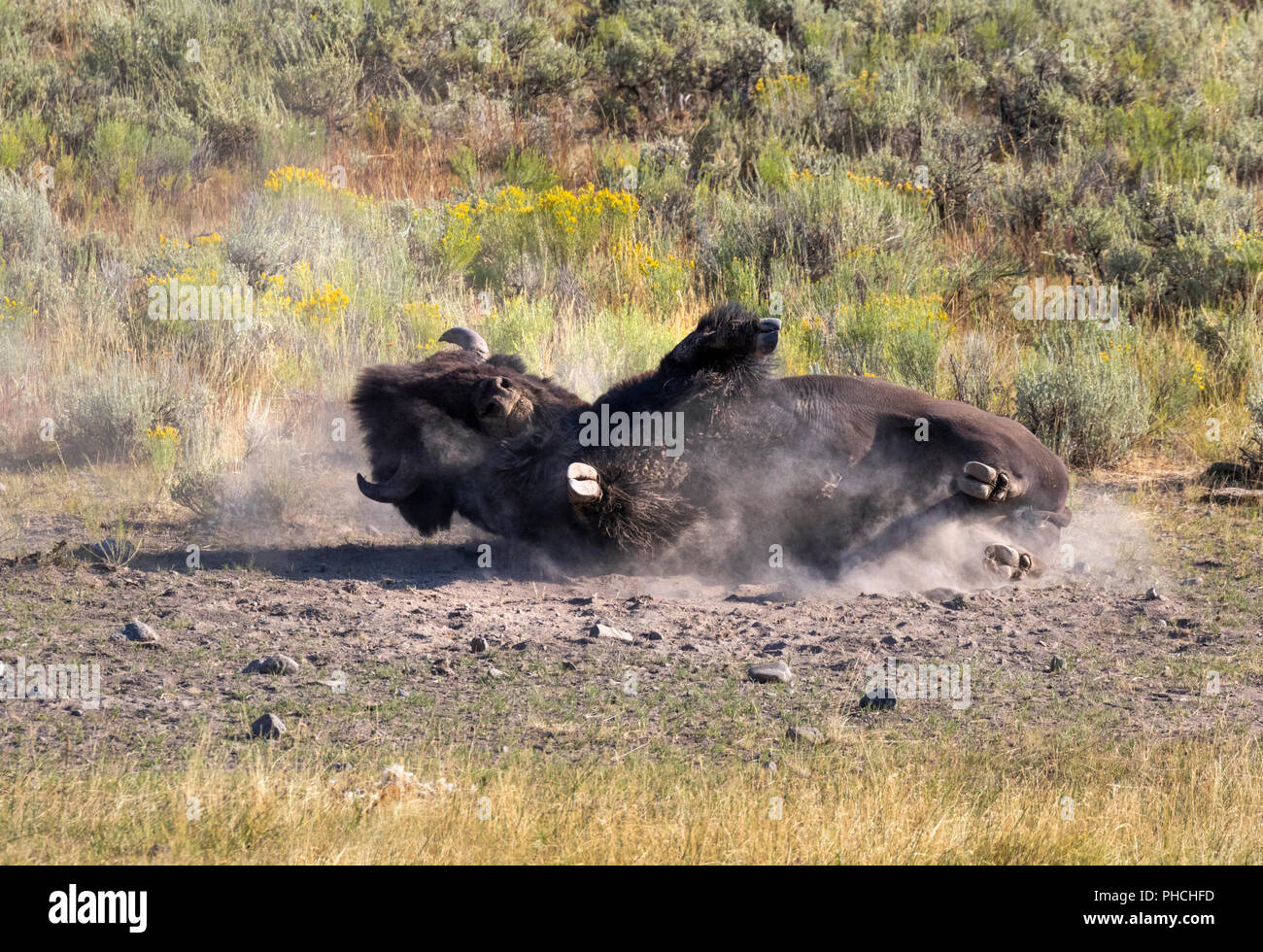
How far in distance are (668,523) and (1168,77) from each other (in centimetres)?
1400

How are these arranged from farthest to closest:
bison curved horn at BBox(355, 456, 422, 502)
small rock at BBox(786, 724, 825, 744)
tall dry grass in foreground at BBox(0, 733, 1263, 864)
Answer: bison curved horn at BBox(355, 456, 422, 502) → small rock at BBox(786, 724, 825, 744) → tall dry grass in foreground at BBox(0, 733, 1263, 864)

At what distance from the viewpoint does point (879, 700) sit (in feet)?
17.3

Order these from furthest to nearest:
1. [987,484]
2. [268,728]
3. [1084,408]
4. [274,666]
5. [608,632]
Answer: [1084,408]
[987,484]
[608,632]
[274,666]
[268,728]

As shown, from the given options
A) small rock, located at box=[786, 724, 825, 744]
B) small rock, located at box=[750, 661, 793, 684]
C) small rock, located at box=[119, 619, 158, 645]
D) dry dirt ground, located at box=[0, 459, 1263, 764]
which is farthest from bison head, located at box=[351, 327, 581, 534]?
small rock, located at box=[786, 724, 825, 744]

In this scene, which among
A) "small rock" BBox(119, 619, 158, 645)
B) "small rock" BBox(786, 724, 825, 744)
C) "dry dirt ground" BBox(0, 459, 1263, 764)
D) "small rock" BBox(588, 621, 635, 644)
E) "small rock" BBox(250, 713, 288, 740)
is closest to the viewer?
"small rock" BBox(250, 713, 288, 740)

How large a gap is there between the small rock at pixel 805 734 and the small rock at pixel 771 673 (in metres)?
0.58

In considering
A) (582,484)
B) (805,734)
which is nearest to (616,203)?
(582,484)

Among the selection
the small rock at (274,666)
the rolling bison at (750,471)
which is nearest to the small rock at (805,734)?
the rolling bison at (750,471)

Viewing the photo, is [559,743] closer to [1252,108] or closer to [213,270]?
[213,270]

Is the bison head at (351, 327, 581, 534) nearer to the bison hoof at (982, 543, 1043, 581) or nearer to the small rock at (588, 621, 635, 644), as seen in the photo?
the small rock at (588, 621, 635, 644)

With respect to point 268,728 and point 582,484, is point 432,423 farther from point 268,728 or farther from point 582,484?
point 268,728

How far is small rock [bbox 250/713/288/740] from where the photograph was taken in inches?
186

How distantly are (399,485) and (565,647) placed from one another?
1.48 meters

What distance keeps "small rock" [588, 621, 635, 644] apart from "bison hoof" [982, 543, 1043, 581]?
2076 millimetres
